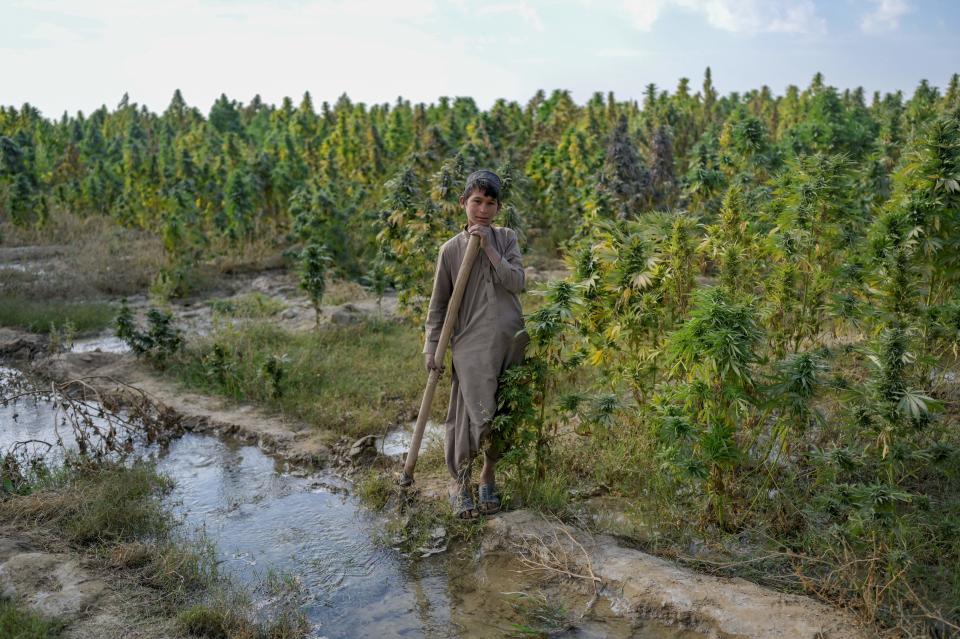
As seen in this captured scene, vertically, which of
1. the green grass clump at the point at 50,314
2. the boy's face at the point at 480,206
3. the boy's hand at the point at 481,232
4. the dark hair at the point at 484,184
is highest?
the dark hair at the point at 484,184

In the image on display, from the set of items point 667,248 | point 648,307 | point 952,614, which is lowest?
point 952,614

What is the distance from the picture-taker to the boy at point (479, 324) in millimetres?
4051

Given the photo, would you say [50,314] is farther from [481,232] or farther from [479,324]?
[481,232]

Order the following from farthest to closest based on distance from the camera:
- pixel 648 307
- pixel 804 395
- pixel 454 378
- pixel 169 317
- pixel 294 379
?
1. pixel 169 317
2. pixel 294 379
3. pixel 648 307
4. pixel 454 378
5. pixel 804 395

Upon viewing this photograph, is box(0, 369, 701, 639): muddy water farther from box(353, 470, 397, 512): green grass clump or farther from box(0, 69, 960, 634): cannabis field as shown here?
box(0, 69, 960, 634): cannabis field

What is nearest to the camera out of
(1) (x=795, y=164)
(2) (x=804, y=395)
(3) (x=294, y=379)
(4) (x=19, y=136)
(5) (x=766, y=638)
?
(5) (x=766, y=638)

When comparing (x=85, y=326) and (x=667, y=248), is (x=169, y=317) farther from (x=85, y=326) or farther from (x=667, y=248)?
(x=667, y=248)

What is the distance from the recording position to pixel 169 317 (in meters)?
7.94

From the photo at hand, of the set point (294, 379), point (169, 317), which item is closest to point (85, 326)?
point (169, 317)

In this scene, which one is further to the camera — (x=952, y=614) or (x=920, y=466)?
(x=920, y=466)

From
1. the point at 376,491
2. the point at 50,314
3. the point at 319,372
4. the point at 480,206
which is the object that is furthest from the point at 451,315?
the point at 50,314

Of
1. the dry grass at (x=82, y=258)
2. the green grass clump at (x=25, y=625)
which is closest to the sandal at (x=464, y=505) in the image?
the green grass clump at (x=25, y=625)

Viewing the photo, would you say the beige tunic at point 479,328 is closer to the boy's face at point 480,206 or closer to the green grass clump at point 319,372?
the boy's face at point 480,206

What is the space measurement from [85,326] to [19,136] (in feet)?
49.9
